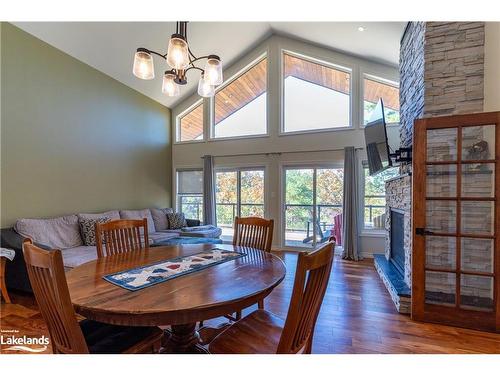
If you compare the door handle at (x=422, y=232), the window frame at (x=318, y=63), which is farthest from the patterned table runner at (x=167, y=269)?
the window frame at (x=318, y=63)

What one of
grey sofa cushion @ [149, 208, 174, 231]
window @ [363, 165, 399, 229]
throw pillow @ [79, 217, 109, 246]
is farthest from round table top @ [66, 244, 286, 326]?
window @ [363, 165, 399, 229]

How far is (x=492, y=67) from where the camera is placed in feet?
8.18

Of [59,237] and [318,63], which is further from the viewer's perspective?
[318,63]

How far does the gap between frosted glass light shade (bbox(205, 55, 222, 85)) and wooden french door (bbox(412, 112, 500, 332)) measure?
1.94 m

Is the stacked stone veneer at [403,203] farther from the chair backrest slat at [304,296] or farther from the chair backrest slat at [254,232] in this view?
the chair backrest slat at [304,296]

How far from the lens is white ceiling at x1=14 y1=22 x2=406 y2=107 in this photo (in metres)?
3.65

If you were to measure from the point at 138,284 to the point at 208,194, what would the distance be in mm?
4651

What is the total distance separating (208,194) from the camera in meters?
6.00

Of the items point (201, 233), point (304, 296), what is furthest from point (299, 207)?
point (304, 296)

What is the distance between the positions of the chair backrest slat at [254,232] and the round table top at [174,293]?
61 cm

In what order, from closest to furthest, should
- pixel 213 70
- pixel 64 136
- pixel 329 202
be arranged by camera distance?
1. pixel 213 70
2. pixel 64 136
3. pixel 329 202

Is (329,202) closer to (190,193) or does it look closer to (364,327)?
(364,327)

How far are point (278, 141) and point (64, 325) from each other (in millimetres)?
4947
